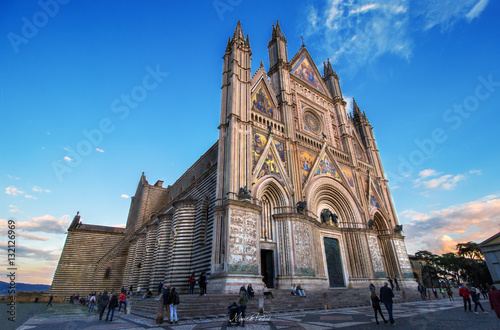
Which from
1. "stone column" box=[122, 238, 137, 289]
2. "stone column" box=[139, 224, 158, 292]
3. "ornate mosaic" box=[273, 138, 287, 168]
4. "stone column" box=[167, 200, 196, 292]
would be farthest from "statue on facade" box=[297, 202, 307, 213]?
"stone column" box=[122, 238, 137, 289]

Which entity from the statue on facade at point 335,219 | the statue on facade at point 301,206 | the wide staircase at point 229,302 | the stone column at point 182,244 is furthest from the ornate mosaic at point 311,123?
the wide staircase at point 229,302

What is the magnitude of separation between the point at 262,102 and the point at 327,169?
840cm

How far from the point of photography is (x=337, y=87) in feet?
102

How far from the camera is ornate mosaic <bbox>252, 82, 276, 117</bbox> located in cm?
2100

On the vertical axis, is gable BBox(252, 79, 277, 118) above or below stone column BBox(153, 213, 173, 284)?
above

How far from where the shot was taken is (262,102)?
71.2 feet

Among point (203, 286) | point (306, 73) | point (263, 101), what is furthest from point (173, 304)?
point (306, 73)

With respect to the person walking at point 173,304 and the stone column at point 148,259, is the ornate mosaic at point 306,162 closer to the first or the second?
the person walking at point 173,304

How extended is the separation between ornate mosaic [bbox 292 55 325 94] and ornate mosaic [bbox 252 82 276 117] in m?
6.62

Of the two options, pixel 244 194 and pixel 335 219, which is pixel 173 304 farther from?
pixel 335 219

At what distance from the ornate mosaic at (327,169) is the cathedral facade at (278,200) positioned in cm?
15

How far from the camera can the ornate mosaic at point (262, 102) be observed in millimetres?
21000

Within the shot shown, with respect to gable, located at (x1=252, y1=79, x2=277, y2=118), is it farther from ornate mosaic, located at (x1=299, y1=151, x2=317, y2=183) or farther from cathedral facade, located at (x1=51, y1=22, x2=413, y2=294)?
ornate mosaic, located at (x1=299, y1=151, x2=317, y2=183)

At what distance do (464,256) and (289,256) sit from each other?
41610mm
